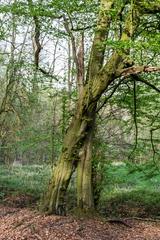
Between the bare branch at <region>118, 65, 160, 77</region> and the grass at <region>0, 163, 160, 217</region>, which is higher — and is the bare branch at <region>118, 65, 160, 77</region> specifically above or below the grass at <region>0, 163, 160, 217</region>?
above

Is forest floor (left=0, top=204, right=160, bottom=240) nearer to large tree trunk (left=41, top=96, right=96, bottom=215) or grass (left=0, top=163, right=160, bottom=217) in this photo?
large tree trunk (left=41, top=96, right=96, bottom=215)

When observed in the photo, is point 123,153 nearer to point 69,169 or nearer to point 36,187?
point 69,169

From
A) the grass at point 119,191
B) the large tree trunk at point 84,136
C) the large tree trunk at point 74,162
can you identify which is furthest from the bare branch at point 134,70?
the grass at point 119,191

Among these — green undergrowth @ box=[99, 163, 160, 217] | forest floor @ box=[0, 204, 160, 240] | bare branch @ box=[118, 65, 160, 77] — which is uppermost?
bare branch @ box=[118, 65, 160, 77]

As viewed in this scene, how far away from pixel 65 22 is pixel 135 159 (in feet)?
14.6

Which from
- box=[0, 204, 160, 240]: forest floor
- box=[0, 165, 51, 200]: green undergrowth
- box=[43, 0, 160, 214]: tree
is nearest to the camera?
box=[0, 204, 160, 240]: forest floor

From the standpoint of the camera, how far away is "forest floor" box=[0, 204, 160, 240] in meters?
8.20

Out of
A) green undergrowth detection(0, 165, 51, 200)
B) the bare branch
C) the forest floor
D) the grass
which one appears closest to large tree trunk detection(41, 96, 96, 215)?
the forest floor

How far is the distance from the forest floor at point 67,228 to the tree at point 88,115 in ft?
2.26

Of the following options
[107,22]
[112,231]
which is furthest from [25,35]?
[112,231]

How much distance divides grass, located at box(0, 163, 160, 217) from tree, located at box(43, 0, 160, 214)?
1458 millimetres

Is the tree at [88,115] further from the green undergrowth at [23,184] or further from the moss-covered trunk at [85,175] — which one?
the green undergrowth at [23,184]

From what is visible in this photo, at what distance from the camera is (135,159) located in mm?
Answer: 12266

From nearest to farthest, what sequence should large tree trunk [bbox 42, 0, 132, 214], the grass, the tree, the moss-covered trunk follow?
1. the tree
2. large tree trunk [bbox 42, 0, 132, 214]
3. the moss-covered trunk
4. the grass
